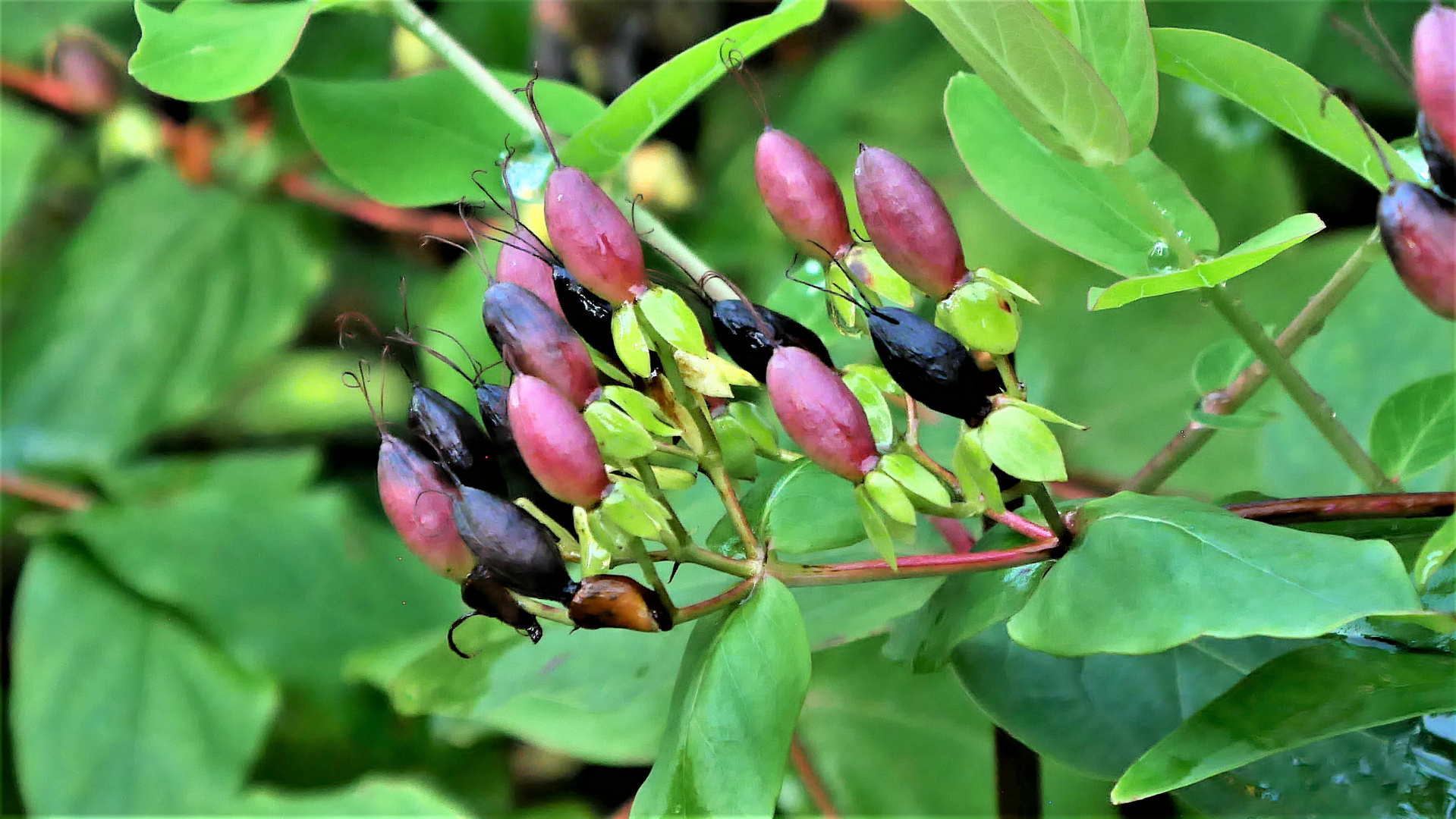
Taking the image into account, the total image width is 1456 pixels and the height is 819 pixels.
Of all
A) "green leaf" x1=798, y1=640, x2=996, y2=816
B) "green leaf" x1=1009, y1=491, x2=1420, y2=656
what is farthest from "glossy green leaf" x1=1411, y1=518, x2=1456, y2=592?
"green leaf" x1=798, y1=640, x2=996, y2=816

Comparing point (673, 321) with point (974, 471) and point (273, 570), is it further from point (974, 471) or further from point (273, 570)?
point (273, 570)

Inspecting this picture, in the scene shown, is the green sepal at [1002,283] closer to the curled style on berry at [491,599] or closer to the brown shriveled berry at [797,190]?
the brown shriveled berry at [797,190]

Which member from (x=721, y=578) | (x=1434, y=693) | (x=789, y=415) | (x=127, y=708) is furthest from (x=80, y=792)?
(x=1434, y=693)

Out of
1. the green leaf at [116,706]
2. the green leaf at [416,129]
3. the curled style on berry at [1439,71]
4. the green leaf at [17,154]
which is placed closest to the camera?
the curled style on berry at [1439,71]

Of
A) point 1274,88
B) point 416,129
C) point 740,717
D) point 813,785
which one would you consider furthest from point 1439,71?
point 813,785

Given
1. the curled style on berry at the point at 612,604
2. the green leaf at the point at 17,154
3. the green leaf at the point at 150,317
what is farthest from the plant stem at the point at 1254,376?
the green leaf at the point at 17,154

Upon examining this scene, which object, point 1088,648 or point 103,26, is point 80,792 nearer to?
point 103,26
